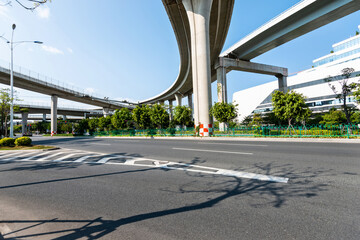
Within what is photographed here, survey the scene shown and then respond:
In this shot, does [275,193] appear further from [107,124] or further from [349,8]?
[107,124]

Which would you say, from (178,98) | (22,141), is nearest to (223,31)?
(22,141)

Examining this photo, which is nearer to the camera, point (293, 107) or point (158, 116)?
point (293, 107)

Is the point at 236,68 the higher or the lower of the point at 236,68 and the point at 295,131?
the higher

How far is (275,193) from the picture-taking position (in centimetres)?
347

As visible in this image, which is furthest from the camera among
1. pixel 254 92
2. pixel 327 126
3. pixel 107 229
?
pixel 254 92

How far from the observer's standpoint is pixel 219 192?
3.66 metres

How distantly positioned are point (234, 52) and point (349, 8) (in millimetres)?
14286

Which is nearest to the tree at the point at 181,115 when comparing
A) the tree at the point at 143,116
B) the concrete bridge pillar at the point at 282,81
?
the tree at the point at 143,116

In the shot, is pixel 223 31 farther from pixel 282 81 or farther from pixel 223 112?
pixel 282 81

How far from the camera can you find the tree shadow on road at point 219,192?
253cm

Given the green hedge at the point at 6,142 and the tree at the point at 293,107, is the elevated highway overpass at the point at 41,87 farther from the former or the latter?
the tree at the point at 293,107

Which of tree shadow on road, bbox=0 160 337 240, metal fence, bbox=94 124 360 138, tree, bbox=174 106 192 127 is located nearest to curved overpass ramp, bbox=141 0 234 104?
tree, bbox=174 106 192 127

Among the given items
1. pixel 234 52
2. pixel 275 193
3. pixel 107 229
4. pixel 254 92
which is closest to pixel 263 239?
pixel 275 193

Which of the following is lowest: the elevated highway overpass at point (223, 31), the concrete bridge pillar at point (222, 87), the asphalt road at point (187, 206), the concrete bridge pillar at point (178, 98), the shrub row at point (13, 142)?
the asphalt road at point (187, 206)
